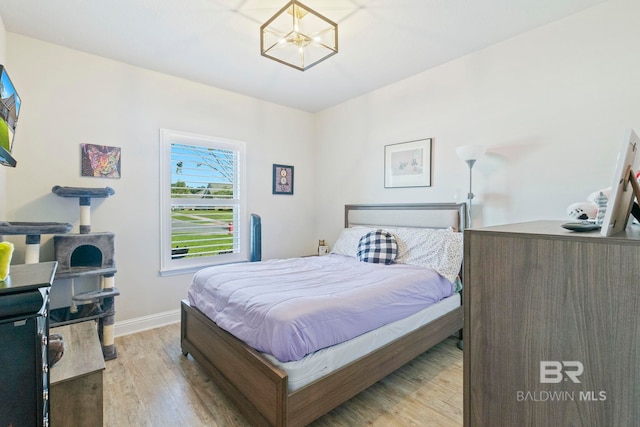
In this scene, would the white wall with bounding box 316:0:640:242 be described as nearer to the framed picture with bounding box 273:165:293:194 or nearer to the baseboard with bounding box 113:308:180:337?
the framed picture with bounding box 273:165:293:194

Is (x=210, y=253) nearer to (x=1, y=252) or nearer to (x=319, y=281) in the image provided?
(x=319, y=281)

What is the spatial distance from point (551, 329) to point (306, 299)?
121 cm

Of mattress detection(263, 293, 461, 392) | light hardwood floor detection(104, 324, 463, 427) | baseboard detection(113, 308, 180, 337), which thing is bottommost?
light hardwood floor detection(104, 324, 463, 427)

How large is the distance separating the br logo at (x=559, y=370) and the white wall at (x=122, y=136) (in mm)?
3375

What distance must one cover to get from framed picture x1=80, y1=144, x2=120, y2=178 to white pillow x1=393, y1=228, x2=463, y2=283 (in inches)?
117

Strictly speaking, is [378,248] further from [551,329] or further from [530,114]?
[551,329]

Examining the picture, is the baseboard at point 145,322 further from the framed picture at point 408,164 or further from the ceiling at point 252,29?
the framed picture at point 408,164

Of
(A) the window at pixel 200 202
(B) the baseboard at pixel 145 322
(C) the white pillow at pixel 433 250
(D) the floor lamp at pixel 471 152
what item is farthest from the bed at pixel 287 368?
(D) the floor lamp at pixel 471 152

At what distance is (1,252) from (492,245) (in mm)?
1529

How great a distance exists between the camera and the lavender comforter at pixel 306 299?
156 cm

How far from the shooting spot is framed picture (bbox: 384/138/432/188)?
324cm

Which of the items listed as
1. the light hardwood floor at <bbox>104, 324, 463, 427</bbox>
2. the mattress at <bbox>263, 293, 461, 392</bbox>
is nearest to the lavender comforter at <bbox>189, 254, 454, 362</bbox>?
the mattress at <bbox>263, 293, 461, 392</bbox>

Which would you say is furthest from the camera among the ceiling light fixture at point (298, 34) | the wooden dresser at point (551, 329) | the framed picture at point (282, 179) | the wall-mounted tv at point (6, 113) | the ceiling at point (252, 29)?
the framed picture at point (282, 179)

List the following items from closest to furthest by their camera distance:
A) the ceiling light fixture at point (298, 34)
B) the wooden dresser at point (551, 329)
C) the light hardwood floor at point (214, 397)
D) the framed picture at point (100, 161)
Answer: the wooden dresser at point (551, 329) < the light hardwood floor at point (214, 397) < the ceiling light fixture at point (298, 34) < the framed picture at point (100, 161)
